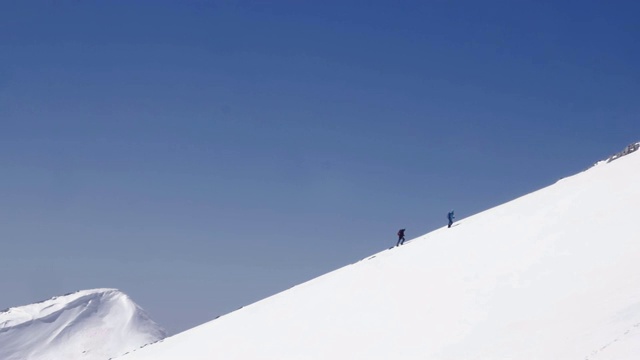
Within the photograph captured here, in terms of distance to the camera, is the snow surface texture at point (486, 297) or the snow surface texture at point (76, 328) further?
the snow surface texture at point (76, 328)

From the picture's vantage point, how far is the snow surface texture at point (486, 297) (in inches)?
689

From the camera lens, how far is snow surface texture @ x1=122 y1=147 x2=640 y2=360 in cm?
1750

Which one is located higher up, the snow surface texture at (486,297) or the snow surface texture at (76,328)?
the snow surface texture at (76,328)

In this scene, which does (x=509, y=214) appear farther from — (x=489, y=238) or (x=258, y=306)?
(x=258, y=306)

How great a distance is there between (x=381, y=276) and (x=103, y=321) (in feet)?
346

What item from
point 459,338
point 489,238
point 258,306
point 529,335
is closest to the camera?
point 529,335

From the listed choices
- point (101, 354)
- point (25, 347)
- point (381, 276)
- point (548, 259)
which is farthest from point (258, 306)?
point (25, 347)

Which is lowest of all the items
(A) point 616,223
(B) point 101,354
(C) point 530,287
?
(C) point 530,287

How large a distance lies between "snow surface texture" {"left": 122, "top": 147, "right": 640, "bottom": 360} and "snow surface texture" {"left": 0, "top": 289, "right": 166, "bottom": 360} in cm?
8573

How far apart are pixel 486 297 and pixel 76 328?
112381 millimetres

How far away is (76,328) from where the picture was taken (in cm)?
12144

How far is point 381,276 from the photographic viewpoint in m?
31.8

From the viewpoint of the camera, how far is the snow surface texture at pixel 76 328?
379 ft

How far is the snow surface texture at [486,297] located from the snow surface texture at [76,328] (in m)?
85.7
